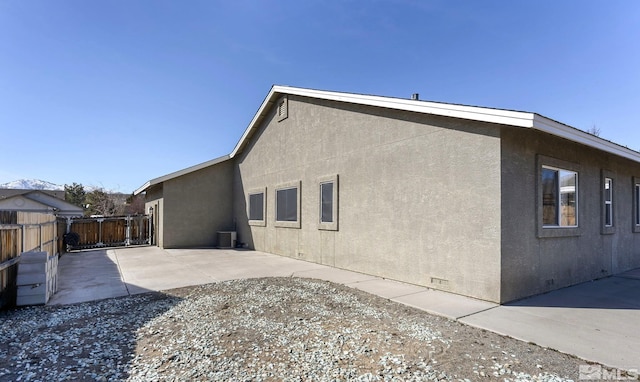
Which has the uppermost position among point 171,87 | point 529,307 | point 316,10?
point 316,10

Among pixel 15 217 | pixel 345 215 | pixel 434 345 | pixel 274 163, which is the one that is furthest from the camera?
pixel 274 163

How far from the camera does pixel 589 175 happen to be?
7.62m

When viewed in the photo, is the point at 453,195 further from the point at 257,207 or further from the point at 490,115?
the point at 257,207

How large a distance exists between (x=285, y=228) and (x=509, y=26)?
423 inches

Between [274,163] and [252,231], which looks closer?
[274,163]

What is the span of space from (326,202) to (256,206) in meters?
5.26

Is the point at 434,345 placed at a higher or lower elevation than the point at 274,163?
lower

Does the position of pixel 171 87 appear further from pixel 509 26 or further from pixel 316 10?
pixel 509 26

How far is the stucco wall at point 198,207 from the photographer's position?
1479 centimetres

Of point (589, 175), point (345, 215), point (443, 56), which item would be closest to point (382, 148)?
point (345, 215)

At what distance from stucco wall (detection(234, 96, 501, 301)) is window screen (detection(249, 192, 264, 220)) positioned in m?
2.07

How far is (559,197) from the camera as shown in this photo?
22.2 ft

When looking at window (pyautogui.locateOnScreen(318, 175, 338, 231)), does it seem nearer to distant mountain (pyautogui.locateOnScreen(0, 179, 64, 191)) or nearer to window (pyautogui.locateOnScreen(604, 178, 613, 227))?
window (pyautogui.locateOnScreen(604, 178, 613, 227))

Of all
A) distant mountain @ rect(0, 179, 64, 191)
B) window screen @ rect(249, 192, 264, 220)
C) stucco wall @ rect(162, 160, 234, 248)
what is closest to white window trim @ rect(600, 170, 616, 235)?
window screen @ rect(249, 192, 264, 220)
